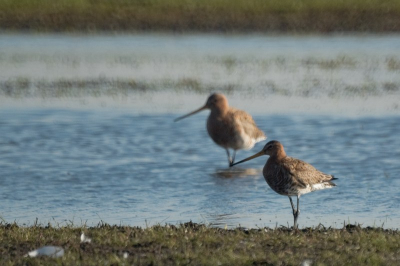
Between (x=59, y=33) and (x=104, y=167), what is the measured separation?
599 inches

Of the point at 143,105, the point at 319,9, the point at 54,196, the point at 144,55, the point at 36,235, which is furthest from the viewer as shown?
the point at 319,9

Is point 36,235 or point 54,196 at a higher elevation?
point 36,235

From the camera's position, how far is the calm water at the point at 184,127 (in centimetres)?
932

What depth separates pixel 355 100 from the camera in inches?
660

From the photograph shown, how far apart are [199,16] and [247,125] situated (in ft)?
48.3

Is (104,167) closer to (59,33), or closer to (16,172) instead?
(16,172)

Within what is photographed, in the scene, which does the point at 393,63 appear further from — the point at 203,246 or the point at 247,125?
the point at 203,246

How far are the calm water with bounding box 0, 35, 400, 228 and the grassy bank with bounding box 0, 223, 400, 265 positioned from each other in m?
0.77

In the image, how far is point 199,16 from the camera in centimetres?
2694

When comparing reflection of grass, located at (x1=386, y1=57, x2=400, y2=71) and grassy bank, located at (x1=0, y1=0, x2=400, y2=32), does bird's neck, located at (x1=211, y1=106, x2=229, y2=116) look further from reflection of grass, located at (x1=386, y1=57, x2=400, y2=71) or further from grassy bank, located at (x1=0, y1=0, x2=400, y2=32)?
grassy bank, located at (x1=0, y1=0, x2=400, y2=32)

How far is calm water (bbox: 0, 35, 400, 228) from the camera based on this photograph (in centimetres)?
932

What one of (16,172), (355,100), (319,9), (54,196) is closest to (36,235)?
(54,196)

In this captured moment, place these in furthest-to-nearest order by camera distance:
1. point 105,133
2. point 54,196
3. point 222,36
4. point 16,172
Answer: point 222,36
point 105,133
point 16,172
point 54,196

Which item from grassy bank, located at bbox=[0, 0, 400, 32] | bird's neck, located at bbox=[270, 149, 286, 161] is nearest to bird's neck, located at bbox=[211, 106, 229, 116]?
bird's neck, located at bbox=[270, 149, 286, 161]
